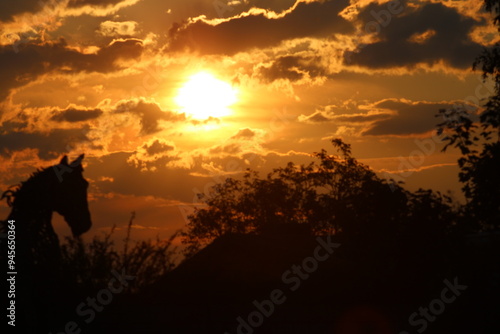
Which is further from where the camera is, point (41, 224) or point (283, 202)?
point (283, 202)

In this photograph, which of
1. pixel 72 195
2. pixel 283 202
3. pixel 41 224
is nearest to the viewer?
pixel 41 224

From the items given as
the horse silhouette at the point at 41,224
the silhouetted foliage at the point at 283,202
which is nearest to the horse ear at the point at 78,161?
the horse silhouette at the point at 41,224

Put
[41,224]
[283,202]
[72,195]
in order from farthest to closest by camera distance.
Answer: [283,202], [72,195], [41,224]

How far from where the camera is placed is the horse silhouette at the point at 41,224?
22.0 feet

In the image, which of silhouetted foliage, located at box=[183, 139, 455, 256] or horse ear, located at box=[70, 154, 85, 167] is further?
silhouetted foliage, located at box=[183, 139, 455, 256]

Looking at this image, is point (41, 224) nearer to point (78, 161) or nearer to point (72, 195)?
point (72, 195)

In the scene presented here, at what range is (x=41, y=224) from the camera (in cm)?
688

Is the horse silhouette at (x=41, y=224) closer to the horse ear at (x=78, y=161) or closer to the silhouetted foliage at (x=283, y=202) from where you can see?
the horse ear at (x=78, y=161)

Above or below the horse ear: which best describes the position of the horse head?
below

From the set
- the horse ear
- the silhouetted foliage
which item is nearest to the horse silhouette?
the horse ear

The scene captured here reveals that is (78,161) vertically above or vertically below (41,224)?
above

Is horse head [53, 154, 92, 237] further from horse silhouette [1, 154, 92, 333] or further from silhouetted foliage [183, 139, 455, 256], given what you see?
silhouetted foliage [183, 139, 455, 256]

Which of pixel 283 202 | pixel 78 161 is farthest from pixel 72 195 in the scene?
pixel 283 202

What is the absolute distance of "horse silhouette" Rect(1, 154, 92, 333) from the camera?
6.69 meters
